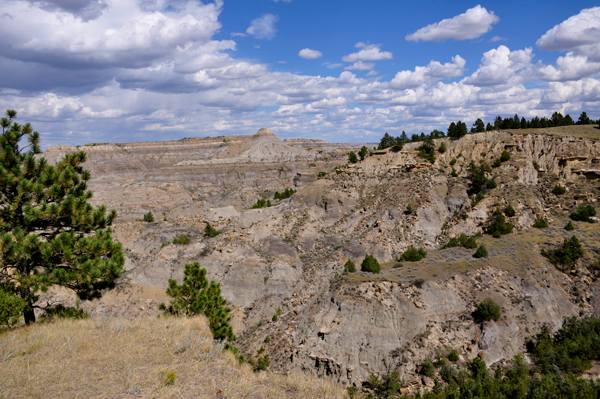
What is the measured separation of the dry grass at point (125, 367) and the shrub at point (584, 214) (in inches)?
1687

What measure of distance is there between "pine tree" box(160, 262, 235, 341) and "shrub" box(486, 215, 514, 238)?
109 feet

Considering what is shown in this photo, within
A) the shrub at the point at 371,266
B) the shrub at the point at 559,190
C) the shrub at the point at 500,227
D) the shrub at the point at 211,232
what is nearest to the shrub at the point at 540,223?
the shrub at the point at 500,227

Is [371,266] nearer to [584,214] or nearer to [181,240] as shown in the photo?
[181,240]

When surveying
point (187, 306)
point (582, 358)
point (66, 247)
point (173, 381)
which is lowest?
point (582, 358)

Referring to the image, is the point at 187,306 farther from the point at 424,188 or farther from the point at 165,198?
the point at 165,198

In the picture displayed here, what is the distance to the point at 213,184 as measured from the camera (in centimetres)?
10219

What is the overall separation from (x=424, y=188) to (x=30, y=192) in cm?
4420

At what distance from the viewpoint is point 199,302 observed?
20.2 m

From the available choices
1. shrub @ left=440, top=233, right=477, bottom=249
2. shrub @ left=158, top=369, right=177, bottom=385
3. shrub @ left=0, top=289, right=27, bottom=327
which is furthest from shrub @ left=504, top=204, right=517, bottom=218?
shrub @ left=0, top=289, right=27, bottom=327

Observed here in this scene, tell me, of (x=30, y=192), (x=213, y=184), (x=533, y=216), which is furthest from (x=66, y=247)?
(x=213, y=184)

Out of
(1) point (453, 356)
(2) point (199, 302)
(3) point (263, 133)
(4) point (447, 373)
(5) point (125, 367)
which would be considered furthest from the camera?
(3) point (263, 133)

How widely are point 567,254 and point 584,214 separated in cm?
1023

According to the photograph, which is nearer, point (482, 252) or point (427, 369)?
point (427, 369)

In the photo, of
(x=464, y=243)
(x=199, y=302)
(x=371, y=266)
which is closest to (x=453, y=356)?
(x=371, y=266)
